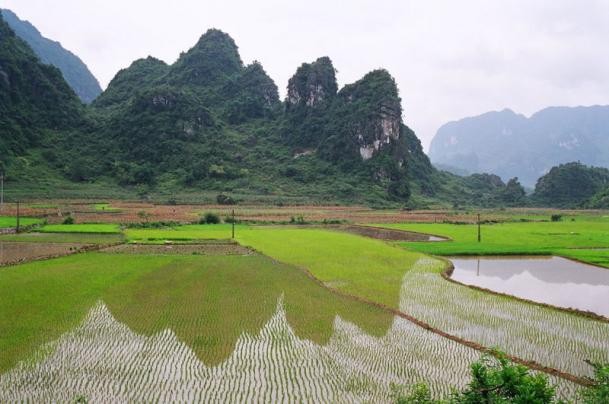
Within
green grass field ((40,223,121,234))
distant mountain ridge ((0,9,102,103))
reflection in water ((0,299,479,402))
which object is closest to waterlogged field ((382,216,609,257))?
reflection in water ((0,299,479,402))

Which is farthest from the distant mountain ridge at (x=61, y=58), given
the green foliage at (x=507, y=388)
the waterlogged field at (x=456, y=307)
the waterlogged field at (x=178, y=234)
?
the green foliage at (x=507, y=388)

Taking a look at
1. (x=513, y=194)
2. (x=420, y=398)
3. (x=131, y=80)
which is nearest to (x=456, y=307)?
(x=420, y=398)

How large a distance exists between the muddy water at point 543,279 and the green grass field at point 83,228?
2157cm

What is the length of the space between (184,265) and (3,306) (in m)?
7.24

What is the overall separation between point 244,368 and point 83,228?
2651 cm

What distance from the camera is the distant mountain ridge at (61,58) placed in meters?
162

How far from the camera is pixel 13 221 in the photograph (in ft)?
108

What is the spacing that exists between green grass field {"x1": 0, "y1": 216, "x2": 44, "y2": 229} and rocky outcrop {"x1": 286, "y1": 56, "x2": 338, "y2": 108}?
76866 mm

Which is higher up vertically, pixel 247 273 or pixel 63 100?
pixel 63 100

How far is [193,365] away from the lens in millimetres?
8023

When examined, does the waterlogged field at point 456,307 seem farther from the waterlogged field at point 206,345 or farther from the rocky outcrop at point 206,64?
the rocky outcrop at point 206,64

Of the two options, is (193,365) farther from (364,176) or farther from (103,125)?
(103,125)

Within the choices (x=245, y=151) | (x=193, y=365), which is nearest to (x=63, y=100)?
(x=245, y=151)

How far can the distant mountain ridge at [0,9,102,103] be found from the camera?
532 feet
